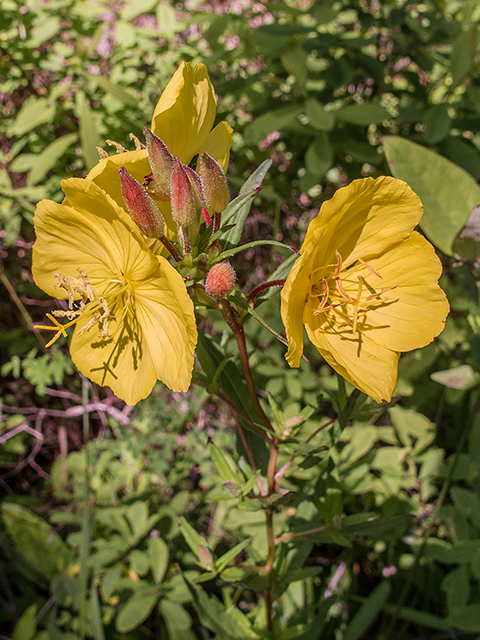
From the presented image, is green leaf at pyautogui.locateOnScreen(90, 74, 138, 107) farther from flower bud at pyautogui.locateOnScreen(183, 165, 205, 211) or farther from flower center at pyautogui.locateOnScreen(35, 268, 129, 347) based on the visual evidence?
flower bud at pyautogui.locateOnScreen(183, 165, 205, 211)

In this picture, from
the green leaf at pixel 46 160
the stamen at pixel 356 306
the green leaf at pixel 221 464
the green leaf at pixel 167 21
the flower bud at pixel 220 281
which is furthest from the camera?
the green leaf at pixel 167 21

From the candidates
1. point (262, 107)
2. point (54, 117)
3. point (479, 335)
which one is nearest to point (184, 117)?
point (479, 335)

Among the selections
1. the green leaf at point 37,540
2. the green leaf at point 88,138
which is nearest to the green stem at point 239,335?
the green leaf at point 88,138

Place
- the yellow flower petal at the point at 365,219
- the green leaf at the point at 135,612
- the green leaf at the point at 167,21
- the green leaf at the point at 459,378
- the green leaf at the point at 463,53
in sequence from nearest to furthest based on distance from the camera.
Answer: the yellow flower petal at the point at 365,219
the green leaf at the point at 459,378
the green leaf at the point at 135,612
the green leaf at the point at 463,53
the green leaf at the point at 167,21

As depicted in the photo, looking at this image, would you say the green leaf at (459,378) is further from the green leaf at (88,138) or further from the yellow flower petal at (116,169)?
the green leaf at (88,138)

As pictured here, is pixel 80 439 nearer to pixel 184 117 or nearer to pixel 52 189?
pixel 52 189

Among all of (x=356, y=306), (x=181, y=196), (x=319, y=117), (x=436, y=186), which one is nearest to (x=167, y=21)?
(x=319, y=117)
